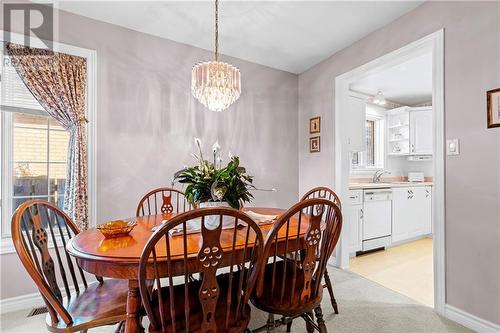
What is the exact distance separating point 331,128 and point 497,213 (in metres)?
1.82

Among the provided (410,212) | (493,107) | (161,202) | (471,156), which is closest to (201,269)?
(161,202)

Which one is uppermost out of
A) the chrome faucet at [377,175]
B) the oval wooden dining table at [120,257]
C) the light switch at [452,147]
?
the light switch at [452,147]

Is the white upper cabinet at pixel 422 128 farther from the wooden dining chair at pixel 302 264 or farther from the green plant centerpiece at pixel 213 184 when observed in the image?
the green plant centerpiece at pixel 213 184

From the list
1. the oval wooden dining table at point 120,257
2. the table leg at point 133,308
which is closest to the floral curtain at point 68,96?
the oval wooden dining table at point 120,257

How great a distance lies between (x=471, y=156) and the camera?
1.92 meters

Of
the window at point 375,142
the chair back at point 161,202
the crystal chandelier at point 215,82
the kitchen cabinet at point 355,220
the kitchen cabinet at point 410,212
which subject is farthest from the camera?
the window at point 375,142

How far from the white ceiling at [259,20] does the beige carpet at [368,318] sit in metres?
2.59

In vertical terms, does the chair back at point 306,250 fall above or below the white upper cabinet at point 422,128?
below

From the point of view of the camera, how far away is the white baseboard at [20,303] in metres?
2.12

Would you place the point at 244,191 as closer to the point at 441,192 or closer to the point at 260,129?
the point at 441,192

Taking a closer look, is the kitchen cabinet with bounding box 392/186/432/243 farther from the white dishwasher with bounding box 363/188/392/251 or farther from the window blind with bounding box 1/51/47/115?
the window blind with bounding box 1/51/47/115

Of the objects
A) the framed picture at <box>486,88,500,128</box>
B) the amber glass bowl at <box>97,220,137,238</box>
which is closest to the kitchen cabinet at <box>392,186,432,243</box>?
the framed picture at <box>486,88,500,128</box>

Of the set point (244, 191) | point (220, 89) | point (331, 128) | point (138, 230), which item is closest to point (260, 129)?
point (331, 128)

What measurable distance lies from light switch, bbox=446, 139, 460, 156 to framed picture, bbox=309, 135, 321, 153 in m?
1.55
